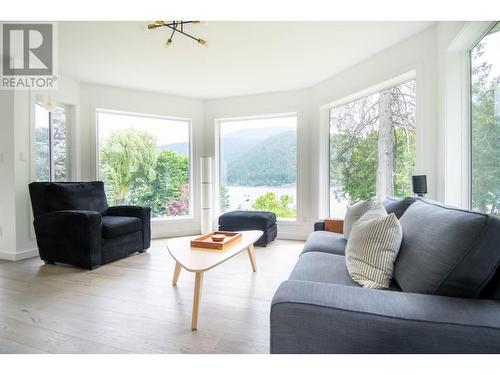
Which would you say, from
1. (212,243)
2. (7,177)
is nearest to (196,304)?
(212,243)

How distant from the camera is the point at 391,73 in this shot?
3.04 m

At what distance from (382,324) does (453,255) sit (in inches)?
16.1

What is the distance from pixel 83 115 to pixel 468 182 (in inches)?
190

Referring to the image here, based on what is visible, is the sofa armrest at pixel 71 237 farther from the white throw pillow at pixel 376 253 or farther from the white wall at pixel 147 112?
the white throw pillow at pixel 376 253

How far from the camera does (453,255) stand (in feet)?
3.45

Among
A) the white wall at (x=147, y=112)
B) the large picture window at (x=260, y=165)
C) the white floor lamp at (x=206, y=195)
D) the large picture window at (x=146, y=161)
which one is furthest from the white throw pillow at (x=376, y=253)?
the large picture window at (x=146, y=161)

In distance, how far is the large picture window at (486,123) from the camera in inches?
76.5

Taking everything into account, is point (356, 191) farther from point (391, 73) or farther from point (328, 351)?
point (328, 351)

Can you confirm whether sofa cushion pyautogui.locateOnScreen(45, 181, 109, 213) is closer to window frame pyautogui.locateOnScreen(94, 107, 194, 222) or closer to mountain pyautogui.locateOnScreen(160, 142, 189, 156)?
window frame pyautogui.locateOnScreen(94, 107, 194, 222)

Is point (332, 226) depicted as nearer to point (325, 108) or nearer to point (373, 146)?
point (373, 146)

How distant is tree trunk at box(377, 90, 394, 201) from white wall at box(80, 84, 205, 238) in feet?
9.94

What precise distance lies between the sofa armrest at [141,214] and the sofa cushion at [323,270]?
8.20ft

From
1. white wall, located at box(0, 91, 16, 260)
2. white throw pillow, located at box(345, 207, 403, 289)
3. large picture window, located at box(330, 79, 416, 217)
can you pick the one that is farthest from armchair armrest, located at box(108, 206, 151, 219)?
white throw pillow, located at box(345, 207, 403, 289)
